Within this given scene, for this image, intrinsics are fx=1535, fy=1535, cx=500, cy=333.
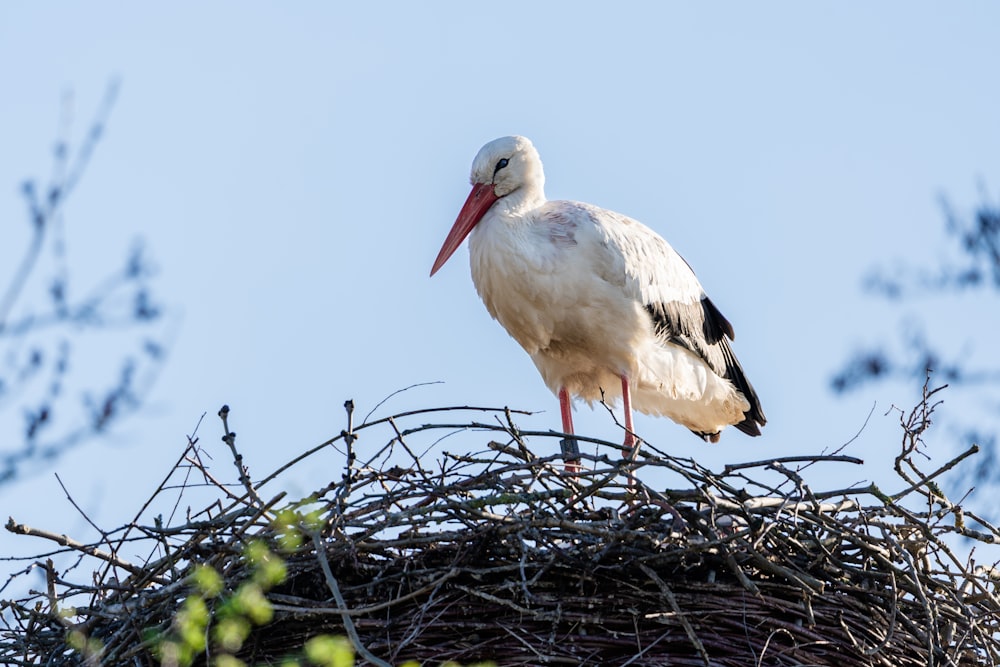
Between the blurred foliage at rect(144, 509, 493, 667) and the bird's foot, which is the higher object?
the bird's foot

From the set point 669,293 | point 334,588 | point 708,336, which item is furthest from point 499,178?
point 334,588

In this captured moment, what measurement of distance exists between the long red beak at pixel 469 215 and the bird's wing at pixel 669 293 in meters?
0.49

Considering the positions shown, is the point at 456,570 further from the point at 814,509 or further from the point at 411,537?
the point at 814,509

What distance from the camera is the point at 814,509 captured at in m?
4.60

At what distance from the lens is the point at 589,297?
652 cm

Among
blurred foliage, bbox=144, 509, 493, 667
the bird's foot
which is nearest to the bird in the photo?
the bird's foot

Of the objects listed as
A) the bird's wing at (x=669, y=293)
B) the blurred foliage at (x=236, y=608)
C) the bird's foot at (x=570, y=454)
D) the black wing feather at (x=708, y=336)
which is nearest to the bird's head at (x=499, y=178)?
the bird's wing at (x=669, y=293)

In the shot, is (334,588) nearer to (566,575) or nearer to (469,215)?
(566,575)

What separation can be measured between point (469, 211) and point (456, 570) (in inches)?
113

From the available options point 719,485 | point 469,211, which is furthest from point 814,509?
point 469,211

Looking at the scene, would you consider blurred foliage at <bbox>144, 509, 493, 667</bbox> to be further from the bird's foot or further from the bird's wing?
the bird's wing

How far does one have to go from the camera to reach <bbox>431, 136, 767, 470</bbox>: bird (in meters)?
6.55

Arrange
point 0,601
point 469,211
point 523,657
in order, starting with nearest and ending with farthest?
1. point 523,657
2. point 0,601
3. point 469,211

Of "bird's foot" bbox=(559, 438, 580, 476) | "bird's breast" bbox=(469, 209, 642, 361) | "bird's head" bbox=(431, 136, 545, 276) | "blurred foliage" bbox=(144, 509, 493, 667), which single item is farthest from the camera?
"bird's head" bbox=(431, 136, 545, 276)
